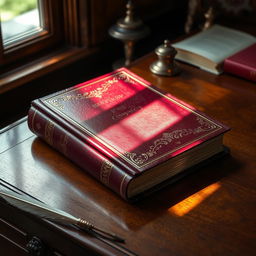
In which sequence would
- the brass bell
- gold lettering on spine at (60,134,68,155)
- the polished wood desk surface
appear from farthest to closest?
1. the brass bell
2. gold lettering on spine at (60,134,68,155)
3. the polished wood desk surface

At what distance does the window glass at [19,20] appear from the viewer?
1248mm

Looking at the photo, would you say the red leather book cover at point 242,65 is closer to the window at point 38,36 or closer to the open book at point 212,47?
the open book at point 212,47

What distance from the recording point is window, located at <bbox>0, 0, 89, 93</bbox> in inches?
48.7

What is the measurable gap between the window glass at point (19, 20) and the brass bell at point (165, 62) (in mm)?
301

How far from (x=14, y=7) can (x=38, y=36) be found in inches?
3.3

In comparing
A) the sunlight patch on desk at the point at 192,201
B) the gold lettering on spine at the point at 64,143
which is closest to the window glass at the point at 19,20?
the gold lettering on spine at the point at 64,143

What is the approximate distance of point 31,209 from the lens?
0.81 metres

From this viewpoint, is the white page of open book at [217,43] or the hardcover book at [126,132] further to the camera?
the white page of open book at [217,43]

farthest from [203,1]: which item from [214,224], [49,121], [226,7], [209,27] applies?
[214,224]

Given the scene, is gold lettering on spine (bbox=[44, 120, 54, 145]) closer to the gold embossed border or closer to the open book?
the gold embossed border

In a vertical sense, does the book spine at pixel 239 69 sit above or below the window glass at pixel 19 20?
below

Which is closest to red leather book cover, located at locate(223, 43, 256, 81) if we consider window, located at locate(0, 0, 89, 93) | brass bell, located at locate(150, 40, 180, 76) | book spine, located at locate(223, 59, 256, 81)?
book spine, located at locate(223, 59, 256, 81)

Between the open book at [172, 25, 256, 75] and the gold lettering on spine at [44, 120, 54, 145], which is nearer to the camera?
the gold lettering on spine at [44, 120, 54, 145]

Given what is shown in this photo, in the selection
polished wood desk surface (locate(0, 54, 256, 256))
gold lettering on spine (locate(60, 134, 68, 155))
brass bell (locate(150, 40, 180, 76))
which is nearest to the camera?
polished wood desk surface (locate(0, 54, 256, 256))
